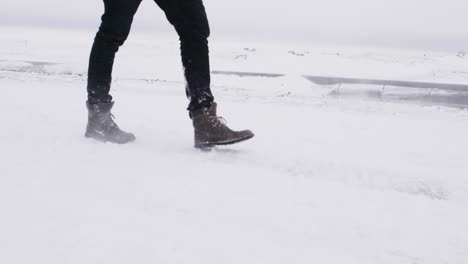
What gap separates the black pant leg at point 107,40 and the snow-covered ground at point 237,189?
11.1 inches

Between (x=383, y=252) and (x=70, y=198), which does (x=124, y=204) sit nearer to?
(x=70, y=198)

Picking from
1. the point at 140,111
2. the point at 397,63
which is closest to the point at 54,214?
the point at 140,111

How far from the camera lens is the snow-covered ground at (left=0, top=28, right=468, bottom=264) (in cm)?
129

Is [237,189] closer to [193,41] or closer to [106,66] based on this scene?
[193,41]

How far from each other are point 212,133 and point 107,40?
0.75m

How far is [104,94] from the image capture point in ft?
8.32

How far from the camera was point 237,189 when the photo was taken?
1.77 metres

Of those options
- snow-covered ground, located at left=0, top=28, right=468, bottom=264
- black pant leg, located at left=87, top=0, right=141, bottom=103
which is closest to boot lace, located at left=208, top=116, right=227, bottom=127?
snow-covered ground, located at left=0, top=28, right=468, bottom=264

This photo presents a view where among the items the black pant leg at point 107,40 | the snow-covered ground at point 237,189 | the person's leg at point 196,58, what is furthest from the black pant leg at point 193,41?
the snow-covered ground at point 237,189

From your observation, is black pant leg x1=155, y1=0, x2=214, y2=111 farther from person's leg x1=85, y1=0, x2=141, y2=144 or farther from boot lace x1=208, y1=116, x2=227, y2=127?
person's leg x1=85, y1=0, x2=141, y2=144

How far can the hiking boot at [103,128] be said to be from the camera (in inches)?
96.8

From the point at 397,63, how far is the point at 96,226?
8.25 metres

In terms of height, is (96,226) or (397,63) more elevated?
(397,63)

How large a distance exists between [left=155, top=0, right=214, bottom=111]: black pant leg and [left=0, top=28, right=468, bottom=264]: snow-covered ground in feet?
0.96
